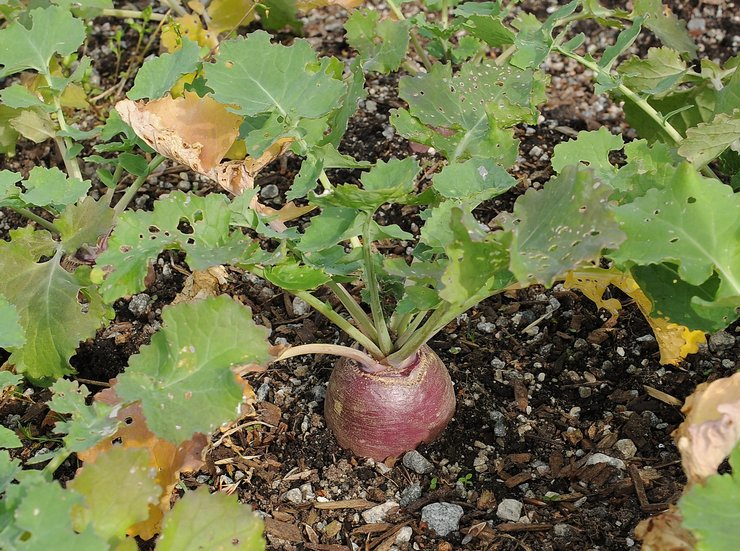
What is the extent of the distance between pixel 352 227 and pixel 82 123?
1.56 meters

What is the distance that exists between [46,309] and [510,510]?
1.04 meters

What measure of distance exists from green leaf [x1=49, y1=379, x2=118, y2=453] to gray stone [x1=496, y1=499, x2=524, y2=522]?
2.49 feet

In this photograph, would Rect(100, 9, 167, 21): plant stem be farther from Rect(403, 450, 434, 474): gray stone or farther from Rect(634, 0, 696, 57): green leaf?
Rect(403, 450, 434, 474): gray stone

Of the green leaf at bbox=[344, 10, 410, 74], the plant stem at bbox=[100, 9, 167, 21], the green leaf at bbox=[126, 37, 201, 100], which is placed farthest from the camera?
the plant stem at bbox=[100, 9, 167, 21]

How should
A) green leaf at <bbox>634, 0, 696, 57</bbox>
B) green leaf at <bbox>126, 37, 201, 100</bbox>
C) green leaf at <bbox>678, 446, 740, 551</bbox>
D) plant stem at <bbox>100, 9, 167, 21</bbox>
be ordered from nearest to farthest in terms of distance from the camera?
green leaf at <bbox>678, 446, 740, 551</bbox> → green leaf at <bbox>126, 37, 201, 100</bbox> → green leaf at <bbox>634, 0, 696, 57</bbox> → plant stem at <bbox>100, 9, 167, 21</bbox>

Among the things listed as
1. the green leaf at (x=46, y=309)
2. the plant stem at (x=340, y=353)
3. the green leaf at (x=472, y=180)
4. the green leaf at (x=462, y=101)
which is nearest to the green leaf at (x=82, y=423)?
the plant stem at (x=340, y=353)

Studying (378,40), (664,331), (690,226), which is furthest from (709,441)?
(378,40)

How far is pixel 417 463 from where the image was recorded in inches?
72.5

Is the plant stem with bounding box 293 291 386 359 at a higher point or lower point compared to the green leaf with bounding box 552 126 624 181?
lower

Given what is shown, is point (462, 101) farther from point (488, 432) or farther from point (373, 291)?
point (488, 432)

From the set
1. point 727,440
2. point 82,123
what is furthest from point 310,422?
point 82,123

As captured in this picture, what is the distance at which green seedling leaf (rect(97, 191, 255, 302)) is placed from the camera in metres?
1.45

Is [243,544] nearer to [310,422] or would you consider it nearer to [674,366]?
[310,422]

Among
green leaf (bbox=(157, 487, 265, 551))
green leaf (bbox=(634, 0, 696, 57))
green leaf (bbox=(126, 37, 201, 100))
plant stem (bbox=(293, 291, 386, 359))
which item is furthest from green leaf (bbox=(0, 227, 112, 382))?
green leaf (bbox=(634, 0, 696, 57))
